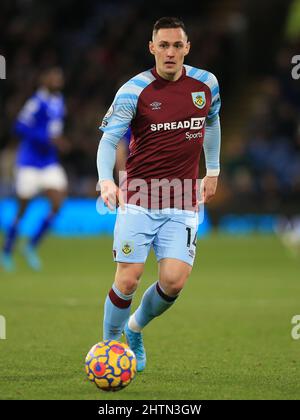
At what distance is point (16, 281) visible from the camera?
38.1 ft

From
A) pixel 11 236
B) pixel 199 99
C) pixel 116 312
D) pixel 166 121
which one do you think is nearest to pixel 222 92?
pixel 11 236

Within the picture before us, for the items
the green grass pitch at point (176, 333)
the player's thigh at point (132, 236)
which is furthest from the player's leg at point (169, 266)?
the green grass pitch at point (176, 333)

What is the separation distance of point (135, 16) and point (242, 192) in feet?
18.8

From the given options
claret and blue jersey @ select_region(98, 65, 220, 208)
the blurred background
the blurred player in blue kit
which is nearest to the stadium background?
the blurred background

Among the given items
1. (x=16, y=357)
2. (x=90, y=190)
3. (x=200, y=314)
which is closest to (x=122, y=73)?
(x=90, y=190)

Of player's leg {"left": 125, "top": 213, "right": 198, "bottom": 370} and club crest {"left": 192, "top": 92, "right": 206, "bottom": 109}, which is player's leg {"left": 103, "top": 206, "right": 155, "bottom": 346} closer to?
player's leg {"left": 125, "top": 213, "right": 198, "bottom": 370}

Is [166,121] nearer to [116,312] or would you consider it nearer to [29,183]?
[116,312]

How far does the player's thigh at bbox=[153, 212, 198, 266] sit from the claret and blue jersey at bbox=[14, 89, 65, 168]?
6986 mm

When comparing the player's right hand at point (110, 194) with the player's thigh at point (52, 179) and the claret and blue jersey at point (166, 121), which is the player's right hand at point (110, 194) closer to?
the claret and blue jersey at point (166, 121)

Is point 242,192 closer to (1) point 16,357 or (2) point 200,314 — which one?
(2) point 200,314

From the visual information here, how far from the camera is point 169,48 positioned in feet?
20.1

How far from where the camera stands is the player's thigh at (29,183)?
43.5 ft

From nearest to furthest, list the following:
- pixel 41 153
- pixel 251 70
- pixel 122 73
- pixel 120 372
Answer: pixel 120 372 < pixel 41 153 < pixel 122 73 < pixel 251 70

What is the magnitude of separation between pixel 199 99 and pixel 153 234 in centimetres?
90
